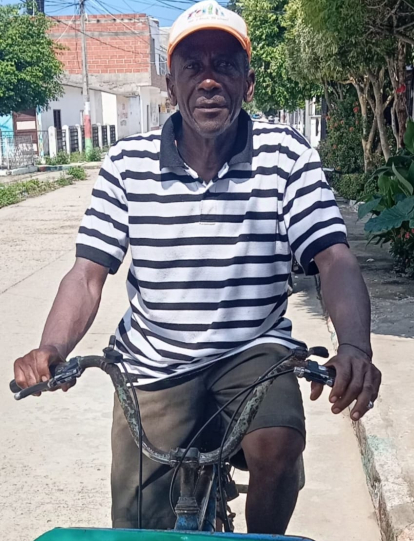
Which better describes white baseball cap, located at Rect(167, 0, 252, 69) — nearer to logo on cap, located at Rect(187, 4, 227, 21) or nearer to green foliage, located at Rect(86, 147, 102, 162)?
logo on cap, located at Rect(187, 4, 227, 21)

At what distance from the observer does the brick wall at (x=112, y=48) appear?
5191 cm

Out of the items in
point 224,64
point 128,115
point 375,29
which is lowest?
point 128,115

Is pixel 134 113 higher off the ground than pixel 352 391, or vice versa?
pixel 352 391

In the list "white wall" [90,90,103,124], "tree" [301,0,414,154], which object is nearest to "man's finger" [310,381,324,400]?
"tree" [301,0,414,154]

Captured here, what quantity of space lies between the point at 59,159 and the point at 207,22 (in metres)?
30.2

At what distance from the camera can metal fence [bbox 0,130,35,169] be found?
1086 inches

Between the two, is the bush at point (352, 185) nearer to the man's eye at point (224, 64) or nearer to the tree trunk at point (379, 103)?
the tree trunk at point (379, 103)

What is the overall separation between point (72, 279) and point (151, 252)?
0.25 m

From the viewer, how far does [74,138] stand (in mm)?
36344

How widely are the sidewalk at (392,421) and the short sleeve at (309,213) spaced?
163 centimetres

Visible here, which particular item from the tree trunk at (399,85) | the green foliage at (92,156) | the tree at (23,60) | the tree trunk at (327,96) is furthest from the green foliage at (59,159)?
the tree trunk at (399,85)

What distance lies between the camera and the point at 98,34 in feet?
172

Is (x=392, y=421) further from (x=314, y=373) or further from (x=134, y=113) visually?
(x=134, y=113)

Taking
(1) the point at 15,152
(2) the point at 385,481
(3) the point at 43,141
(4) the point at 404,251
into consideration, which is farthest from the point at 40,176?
(2) the point at 385,481
